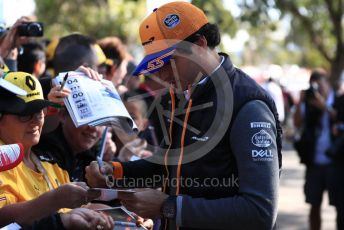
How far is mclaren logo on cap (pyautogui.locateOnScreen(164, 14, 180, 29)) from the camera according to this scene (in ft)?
10.6

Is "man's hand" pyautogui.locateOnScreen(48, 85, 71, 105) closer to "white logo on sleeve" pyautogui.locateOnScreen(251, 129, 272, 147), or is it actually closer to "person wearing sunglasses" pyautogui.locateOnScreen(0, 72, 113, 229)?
"person wearing sunglasses" pyautogui.locateOnScreen(0, 72, 113, 229)

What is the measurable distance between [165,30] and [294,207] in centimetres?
877

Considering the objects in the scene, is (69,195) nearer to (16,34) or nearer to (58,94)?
(58,94)

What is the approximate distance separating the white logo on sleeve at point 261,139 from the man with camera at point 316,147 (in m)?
5.05

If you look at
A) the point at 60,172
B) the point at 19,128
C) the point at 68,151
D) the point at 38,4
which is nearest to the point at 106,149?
the point at 68,151

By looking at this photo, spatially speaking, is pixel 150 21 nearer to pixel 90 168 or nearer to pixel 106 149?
pixel 90 168

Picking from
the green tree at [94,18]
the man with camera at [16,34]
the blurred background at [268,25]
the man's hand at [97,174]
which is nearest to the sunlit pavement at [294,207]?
the blurred background at [268,25]

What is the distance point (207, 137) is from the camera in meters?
3.16

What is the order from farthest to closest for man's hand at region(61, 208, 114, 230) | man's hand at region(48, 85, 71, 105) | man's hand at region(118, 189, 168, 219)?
man's hand at region(48, 85, 71, 105), man's hand at region(118, 189, 168, 219), man's hand at region(61, 208, 114, 230)

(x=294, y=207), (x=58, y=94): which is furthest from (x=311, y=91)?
(x=58, y=94)

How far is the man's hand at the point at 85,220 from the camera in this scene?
9.75 ft

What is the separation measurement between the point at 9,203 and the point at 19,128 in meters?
0.44

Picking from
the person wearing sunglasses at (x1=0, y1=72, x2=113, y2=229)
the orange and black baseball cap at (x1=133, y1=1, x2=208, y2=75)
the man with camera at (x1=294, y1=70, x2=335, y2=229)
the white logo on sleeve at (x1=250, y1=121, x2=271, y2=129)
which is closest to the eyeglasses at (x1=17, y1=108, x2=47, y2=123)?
the person wearing sunglasses at (x1=0, y1=72, x2=113, y2=229)

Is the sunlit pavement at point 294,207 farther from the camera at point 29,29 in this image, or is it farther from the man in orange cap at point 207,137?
the man in orange cap at point 207,137
